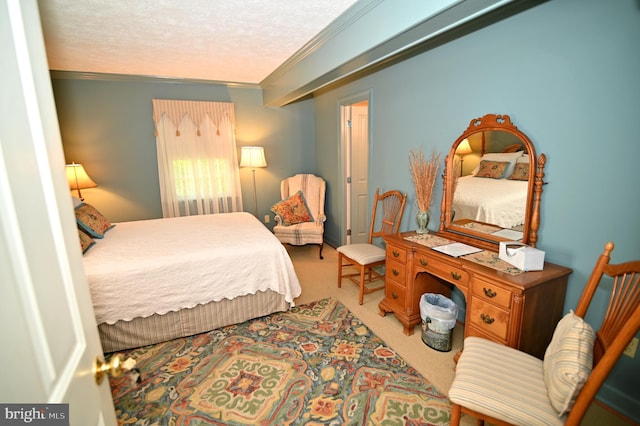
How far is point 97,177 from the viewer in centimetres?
412

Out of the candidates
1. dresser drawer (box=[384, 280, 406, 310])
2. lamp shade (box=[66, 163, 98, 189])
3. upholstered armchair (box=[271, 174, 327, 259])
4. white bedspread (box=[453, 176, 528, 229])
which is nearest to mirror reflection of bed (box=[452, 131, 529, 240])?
white bedspread (box=[453, 176, 528, 229])

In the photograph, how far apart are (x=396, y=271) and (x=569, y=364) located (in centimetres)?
149

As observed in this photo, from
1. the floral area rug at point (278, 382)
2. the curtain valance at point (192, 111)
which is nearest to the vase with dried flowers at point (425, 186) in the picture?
the floral area rug at point (278, 382)

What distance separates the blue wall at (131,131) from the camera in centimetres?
393

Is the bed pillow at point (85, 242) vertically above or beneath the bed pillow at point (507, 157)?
beneath

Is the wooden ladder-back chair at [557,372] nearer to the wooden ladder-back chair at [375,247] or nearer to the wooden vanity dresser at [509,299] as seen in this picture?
the wooden vanity dresser at [509,299]

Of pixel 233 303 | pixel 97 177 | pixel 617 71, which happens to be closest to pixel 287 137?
pixel 97 177

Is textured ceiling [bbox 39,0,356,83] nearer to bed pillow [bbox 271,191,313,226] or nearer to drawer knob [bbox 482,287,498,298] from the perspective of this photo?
bed pillow [bbox 271,191,313,226]

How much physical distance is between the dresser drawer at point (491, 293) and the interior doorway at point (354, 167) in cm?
219

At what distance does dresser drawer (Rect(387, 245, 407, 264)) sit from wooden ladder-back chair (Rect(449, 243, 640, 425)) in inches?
40.5

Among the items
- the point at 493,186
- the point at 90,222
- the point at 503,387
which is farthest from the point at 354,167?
the point at 503,387

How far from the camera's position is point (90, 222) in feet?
9.55

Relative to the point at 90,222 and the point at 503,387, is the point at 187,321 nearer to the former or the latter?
the point at 90,222

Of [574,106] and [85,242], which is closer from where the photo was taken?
[574,106]
